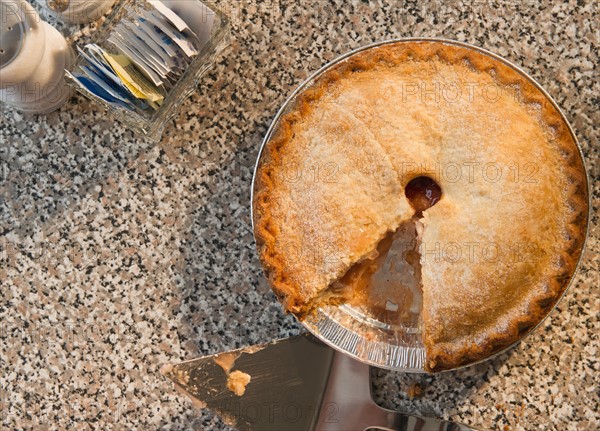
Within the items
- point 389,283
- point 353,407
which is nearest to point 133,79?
point 389,283

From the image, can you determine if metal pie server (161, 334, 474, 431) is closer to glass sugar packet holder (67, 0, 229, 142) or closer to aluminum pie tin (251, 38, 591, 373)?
aluminum pie tin (251, 38, 591, 373)

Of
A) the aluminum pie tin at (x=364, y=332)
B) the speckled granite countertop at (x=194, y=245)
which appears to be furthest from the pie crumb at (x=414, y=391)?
the aluminum pie tin at (x=364, y=332)

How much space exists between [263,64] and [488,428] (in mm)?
849

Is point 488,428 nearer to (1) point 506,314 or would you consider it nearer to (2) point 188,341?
(1) point 506,314

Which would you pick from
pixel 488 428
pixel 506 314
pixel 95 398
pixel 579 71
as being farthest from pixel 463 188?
pixel 95 398

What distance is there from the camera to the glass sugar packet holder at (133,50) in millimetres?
1312

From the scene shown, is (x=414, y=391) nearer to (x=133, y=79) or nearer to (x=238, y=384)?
(x=238, y=384)

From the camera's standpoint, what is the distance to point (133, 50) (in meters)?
1.30

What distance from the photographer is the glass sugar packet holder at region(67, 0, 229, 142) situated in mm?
1312

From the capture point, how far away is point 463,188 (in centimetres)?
117

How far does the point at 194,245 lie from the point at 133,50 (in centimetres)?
40

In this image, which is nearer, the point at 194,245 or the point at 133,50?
the point at 133,50

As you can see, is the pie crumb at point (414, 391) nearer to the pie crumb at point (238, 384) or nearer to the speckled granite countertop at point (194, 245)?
the speckled granite countertop at point (194, 245)

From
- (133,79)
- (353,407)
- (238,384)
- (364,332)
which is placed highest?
(133,79)
